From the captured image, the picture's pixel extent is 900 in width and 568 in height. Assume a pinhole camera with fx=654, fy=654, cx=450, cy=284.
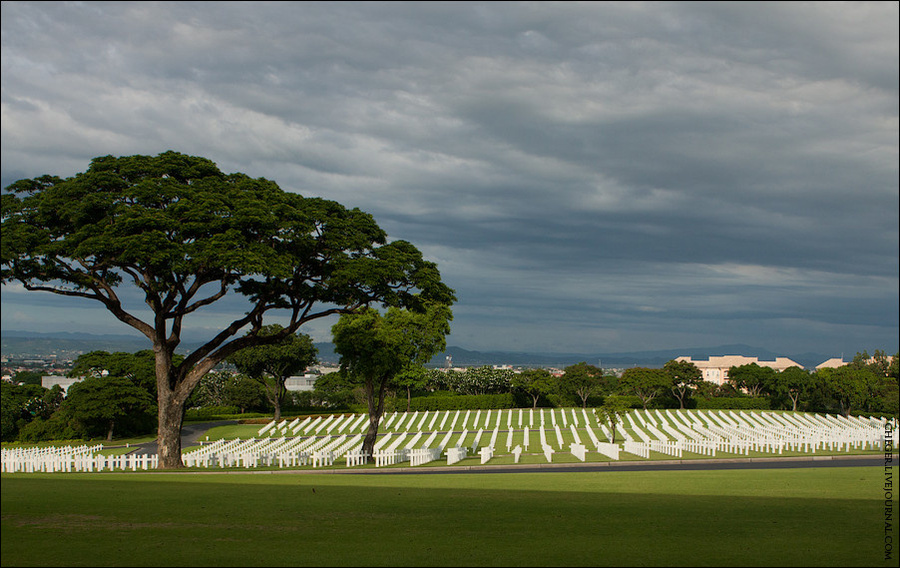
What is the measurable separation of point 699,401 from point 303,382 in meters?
135

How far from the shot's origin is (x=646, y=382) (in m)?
71.4

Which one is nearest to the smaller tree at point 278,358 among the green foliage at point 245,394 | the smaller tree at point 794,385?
the green foliage at point 245,394

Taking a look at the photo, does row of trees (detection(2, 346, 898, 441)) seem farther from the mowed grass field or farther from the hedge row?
the mowed grass field

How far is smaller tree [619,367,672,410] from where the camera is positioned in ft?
231

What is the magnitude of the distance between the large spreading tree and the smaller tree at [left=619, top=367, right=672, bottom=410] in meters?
50.0

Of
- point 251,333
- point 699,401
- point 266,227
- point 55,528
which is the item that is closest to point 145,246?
point 266,227

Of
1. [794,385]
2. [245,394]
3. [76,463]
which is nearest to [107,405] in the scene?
[245,394]

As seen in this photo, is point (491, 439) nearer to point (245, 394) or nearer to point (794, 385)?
point (245, 394)

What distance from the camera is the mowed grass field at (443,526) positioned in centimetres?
670

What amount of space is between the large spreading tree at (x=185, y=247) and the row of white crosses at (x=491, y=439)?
17.0 feet

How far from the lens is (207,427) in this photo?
5797cm

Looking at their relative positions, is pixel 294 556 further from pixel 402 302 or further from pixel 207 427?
pixel 207 427

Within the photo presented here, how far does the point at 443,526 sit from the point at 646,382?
220ft


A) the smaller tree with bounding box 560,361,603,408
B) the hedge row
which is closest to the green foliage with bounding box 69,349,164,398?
the smaller tree with bounding box 560,361,603,408
